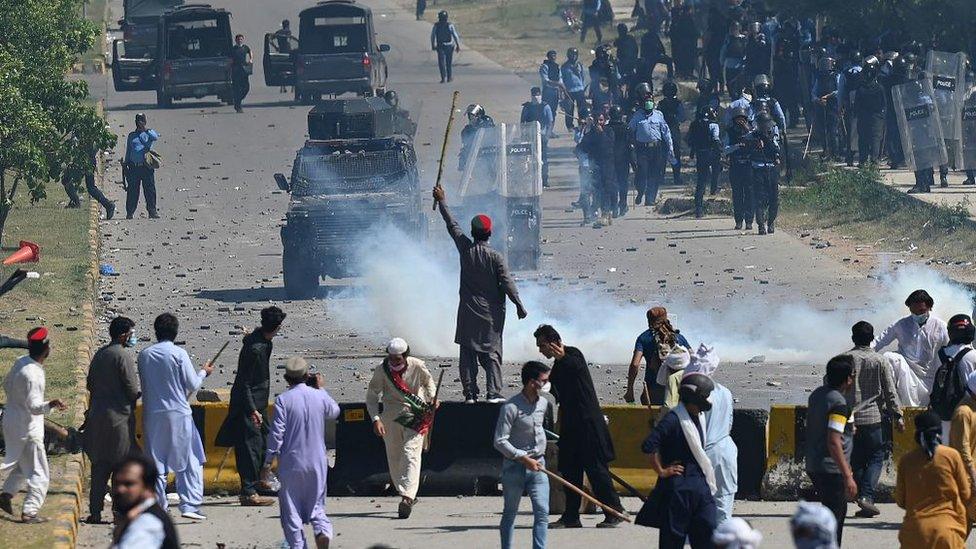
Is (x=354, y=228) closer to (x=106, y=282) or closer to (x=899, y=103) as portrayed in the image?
(x=106, y=282)

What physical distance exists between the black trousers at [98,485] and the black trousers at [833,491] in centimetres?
458

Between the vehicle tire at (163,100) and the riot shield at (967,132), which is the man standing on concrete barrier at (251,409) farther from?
the vehicle tire at (163,100)

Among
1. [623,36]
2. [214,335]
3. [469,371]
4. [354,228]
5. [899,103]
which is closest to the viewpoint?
[469,371]

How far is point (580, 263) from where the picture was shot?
1067 inches

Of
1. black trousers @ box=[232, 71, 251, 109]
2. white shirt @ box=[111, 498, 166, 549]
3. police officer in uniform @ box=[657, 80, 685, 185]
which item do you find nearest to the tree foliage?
police officer in uniform @ box=[657, 80, 685, 185]

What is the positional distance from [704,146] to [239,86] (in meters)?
14.6

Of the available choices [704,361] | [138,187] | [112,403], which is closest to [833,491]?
[704,361]

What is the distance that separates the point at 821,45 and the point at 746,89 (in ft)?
7.88

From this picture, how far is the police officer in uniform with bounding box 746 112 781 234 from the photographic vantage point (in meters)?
27.6

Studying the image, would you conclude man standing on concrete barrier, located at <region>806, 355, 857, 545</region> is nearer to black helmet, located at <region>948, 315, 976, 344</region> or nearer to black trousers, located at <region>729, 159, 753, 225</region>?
black helmet, located at <region>948, 315, 976, 344</region>

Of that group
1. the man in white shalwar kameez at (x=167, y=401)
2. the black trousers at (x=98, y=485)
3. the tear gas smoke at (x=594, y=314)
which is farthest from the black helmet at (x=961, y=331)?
the tear gas smoke at (x=594, y=314)

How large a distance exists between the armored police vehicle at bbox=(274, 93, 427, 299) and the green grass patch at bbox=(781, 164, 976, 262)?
21.2 ft

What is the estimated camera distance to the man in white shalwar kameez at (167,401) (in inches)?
516

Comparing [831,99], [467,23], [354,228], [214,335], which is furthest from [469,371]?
[467,23]
